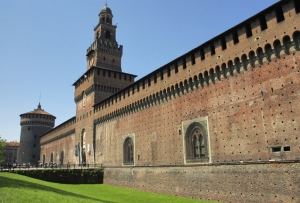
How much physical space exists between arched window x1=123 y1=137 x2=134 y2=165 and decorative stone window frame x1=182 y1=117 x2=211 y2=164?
7140 mm

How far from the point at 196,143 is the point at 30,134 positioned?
45.6 metres

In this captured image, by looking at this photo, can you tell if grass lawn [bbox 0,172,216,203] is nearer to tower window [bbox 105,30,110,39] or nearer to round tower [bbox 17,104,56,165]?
tower window [bbox 105,30,110,39]

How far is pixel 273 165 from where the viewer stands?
1130cm

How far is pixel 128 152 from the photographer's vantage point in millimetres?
22844

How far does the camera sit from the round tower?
172 feet

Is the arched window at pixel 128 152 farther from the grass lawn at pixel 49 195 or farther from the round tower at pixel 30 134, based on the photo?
the round tower at pixel 30 134

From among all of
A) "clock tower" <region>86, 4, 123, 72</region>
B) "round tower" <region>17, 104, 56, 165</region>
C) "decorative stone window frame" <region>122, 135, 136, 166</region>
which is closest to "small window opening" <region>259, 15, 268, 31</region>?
"decorative stone window frame" <region>122, 135, 136, 166</region>

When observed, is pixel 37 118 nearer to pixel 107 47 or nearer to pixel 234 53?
pixel 107 47

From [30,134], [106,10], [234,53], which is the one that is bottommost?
[234,53]

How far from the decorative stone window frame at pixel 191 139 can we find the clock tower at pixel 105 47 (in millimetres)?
21048

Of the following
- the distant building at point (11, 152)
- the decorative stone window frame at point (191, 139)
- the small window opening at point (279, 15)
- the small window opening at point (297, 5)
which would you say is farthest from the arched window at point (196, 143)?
the distant building at point (11, 152)

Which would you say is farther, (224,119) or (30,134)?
(30,134)

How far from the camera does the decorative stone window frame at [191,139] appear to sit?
1482cm

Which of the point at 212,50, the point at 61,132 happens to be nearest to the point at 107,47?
the point at 61,132
